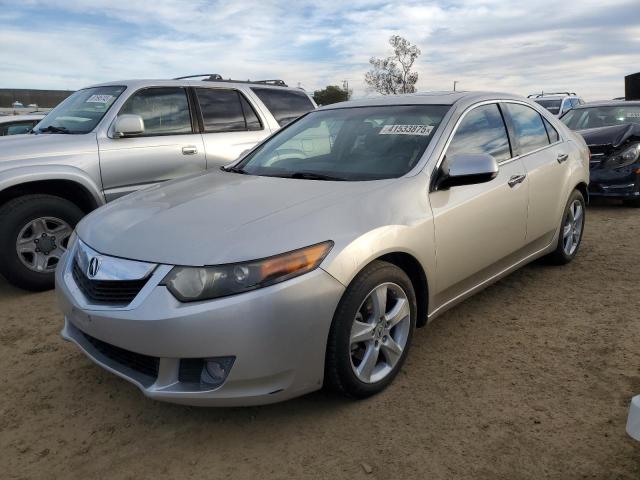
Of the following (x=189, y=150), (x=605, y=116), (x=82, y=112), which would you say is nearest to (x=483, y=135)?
(x=189, y=150)

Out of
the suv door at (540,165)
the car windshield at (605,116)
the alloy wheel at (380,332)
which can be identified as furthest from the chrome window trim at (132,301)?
the car windshield at (605,116)

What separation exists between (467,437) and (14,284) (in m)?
3.79

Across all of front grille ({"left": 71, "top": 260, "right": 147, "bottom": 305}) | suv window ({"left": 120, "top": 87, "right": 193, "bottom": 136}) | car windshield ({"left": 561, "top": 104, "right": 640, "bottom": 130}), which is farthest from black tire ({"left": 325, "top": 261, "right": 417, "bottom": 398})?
car windshield ({"left": 561, "top": 104, "right": 640, "bottom": 130})

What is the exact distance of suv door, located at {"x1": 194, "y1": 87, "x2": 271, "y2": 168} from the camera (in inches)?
216

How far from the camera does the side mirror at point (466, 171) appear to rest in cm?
296

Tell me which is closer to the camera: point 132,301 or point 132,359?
point 132,301

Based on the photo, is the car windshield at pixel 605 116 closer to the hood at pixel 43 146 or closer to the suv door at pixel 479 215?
the suv door at pixel 479 215

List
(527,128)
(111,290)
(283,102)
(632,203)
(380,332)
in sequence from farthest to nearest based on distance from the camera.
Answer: (632,203) → (283,102) → (527,128) → (380,332) → (111,290)

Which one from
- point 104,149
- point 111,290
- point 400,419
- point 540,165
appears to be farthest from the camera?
point 104,149

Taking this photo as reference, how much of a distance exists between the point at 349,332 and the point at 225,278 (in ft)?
2.10

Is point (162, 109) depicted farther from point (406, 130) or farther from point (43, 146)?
point (406, 130)

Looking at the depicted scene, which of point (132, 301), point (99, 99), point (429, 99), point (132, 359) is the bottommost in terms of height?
point (132, 359)

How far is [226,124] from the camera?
570cm

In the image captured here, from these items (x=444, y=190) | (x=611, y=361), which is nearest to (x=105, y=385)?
(x=444, y=190)
